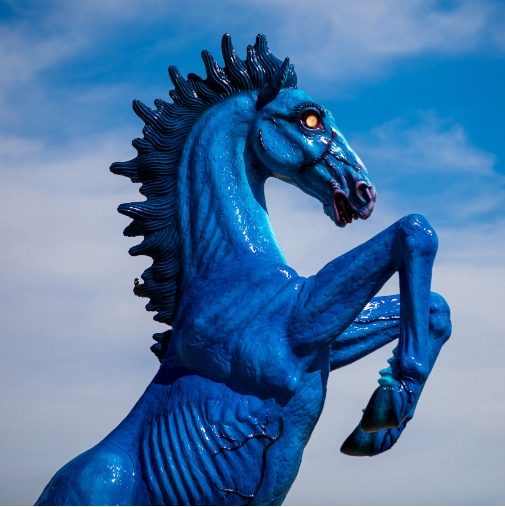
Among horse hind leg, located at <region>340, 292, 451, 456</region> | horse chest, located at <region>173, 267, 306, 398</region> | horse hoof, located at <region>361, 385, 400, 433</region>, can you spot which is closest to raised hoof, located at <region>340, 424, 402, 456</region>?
horse hind leg, located at <region>340, 292, 451, 456</region>

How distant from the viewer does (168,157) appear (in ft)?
18.4

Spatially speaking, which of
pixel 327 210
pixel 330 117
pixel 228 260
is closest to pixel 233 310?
pixel 228 260

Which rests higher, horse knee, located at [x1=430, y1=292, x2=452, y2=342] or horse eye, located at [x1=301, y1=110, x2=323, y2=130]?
horse eye, located at [x1=301, y1=110, x2=323, y2=130]

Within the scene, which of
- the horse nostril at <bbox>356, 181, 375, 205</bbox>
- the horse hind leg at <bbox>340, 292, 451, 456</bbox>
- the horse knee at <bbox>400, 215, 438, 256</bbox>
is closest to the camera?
the horse knee at <bbox>400, 215, 438, 256</bbox>

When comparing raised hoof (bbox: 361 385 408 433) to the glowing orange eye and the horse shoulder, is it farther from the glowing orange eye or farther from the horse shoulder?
the glowing orange eye

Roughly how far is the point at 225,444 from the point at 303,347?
0.56m

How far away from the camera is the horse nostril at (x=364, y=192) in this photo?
5332 millimetres

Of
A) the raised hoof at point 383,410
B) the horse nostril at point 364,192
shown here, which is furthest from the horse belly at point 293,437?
the horse nostril at point 364,192

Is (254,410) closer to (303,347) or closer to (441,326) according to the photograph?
(303,347)

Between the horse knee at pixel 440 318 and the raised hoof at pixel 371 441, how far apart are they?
50 centimetres

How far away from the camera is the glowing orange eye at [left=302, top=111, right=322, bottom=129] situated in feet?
17.9

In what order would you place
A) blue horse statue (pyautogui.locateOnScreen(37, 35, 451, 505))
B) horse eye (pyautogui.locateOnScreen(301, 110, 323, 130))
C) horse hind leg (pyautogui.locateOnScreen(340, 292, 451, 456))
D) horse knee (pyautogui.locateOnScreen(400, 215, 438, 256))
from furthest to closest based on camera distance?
horse eye (pyautogui.locateOnScreen(301, 110, 323, 130)), horse hind leg (pyautogui.locateOnScreen(340, 292, 451, 456)), blue horse statue (pyautogui.locateOnScreen(37, 35, 451, 505)), horse knee (pyautogui.locateOnScreen(400, 215, 438, 256))

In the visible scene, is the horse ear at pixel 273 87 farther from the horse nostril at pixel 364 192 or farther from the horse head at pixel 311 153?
the horse nostril at pixel 364 192

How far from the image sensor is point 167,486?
497 cm
